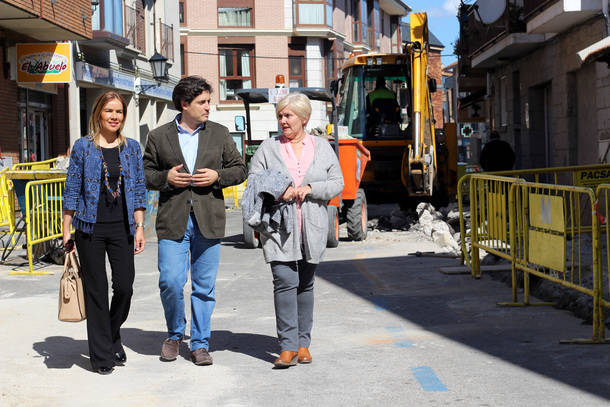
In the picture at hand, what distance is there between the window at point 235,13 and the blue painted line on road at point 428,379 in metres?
44.2

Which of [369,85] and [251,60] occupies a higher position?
[251,60]

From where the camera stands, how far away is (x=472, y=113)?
40344 millimetres

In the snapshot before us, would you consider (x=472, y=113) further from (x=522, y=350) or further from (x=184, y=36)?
(x=522, y=350)

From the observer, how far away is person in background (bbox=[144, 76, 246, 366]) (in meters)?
6.48

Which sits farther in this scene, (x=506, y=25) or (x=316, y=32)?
(x=316, y=32)

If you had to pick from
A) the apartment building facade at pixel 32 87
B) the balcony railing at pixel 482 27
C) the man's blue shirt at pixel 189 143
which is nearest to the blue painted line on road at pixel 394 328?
the man's blue shirt at pixel 189 143

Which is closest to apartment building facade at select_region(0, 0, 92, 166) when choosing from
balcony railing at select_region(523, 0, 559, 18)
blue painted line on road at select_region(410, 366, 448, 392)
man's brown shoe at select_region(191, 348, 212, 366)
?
balcony railing at select_region(523, 0, 559, 18)

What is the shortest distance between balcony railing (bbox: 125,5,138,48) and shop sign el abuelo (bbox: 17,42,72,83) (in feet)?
28.8

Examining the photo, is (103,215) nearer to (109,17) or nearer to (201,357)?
(201,357)

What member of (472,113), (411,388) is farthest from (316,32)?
(411,388)

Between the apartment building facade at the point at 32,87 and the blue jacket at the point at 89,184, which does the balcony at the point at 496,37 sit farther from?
the blue jacket at the point at 89,184

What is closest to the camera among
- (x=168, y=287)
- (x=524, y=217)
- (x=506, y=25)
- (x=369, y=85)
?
(x=168, y=287)

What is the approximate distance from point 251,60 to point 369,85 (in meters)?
29.4

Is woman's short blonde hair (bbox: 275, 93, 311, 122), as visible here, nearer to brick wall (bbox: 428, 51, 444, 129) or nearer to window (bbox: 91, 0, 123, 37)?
window (bbox: 91, 0, 123, 37)
